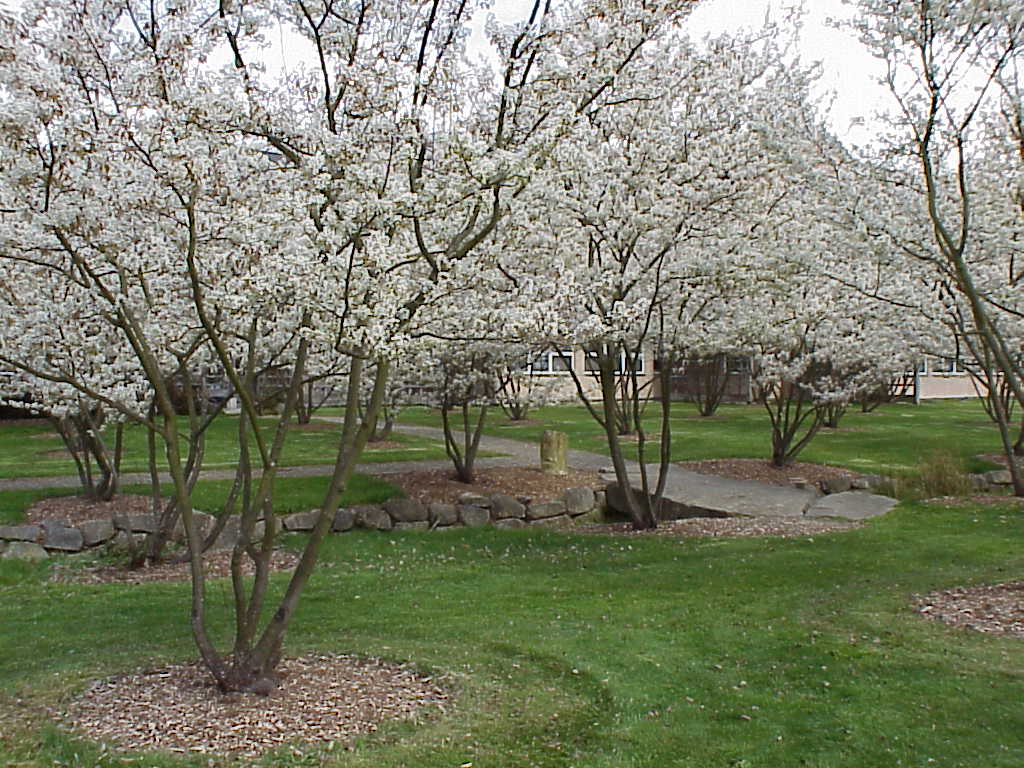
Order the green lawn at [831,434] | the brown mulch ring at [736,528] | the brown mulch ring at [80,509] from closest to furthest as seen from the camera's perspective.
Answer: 1. the brown mulch ring at [736,528]
2. the brown mulch ring at [80,509]
3. the green lawn at [831,434]

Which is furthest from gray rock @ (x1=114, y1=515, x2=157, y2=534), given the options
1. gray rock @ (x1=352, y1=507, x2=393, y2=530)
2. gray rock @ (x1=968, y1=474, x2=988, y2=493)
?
gray rock @ (x1=968, y1=474, x2=988, y2=493)

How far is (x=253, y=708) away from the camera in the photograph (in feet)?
15.6

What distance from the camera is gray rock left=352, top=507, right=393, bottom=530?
1111 centimetres

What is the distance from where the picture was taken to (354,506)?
11.3m

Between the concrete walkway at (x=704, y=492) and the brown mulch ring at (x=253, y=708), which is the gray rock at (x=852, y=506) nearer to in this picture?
the concrete walkway at (x=704, y=492)

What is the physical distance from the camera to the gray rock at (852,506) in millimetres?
11195

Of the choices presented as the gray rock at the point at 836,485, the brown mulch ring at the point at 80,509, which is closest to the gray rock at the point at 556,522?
the gray rock at the point at 836,485

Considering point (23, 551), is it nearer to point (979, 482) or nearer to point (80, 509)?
point (80, 509)

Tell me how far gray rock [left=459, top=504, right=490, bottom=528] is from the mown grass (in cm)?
178

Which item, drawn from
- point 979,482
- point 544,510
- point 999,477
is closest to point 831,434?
point 999,477

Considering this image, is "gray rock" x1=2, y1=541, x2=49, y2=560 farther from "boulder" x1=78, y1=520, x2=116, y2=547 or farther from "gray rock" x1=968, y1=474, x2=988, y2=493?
"gray rock" x1=968, y1=474, x2=988, y2=493

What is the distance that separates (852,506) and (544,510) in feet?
12.5

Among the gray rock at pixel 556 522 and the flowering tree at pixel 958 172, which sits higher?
the flowering tree at pixel 958 172

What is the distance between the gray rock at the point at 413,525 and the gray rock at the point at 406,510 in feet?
0.09
